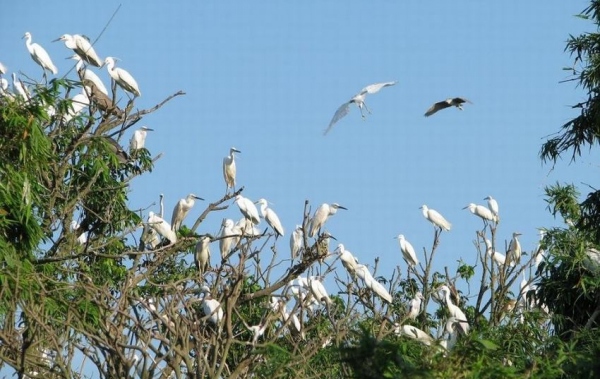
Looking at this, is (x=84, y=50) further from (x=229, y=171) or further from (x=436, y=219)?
(x=436, y=219)

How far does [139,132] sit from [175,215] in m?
2.16

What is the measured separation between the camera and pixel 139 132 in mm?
16812

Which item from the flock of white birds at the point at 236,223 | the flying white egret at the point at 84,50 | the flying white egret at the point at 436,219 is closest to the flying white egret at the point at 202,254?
the flock of white birds at the point at 236,223

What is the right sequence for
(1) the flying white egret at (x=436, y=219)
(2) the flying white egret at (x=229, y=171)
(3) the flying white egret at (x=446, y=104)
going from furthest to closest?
(1) the flying white egret at (x=436, y=219) → (2) the flying white egret at (x=229, y=171) → (3) the flying white egret at (x=446, y=104)

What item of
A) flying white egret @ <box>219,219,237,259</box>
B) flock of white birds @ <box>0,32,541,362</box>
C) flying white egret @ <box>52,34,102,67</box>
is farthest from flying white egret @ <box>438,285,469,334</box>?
flying white egret @ <box>52,34,102,67</box>

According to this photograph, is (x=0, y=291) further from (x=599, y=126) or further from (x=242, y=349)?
(x=599, y=126)

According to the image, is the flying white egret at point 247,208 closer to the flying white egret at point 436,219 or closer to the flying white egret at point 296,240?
the flying white egret at point 296,240

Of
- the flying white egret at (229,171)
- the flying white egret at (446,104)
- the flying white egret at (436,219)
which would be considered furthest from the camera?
the flying white egret at (436,219)

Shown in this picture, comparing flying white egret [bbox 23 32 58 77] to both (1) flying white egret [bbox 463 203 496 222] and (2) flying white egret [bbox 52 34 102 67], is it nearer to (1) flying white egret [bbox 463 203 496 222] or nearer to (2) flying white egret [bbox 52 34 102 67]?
(2) flying white egret [bbox 52 34 102 67]

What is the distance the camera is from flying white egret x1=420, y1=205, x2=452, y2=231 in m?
18.9

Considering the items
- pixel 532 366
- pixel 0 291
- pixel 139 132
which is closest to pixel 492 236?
pixel 139 132

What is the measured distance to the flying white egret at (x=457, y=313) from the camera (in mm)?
12314

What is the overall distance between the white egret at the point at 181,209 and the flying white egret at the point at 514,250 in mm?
3900

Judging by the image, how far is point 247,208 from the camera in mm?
14570
